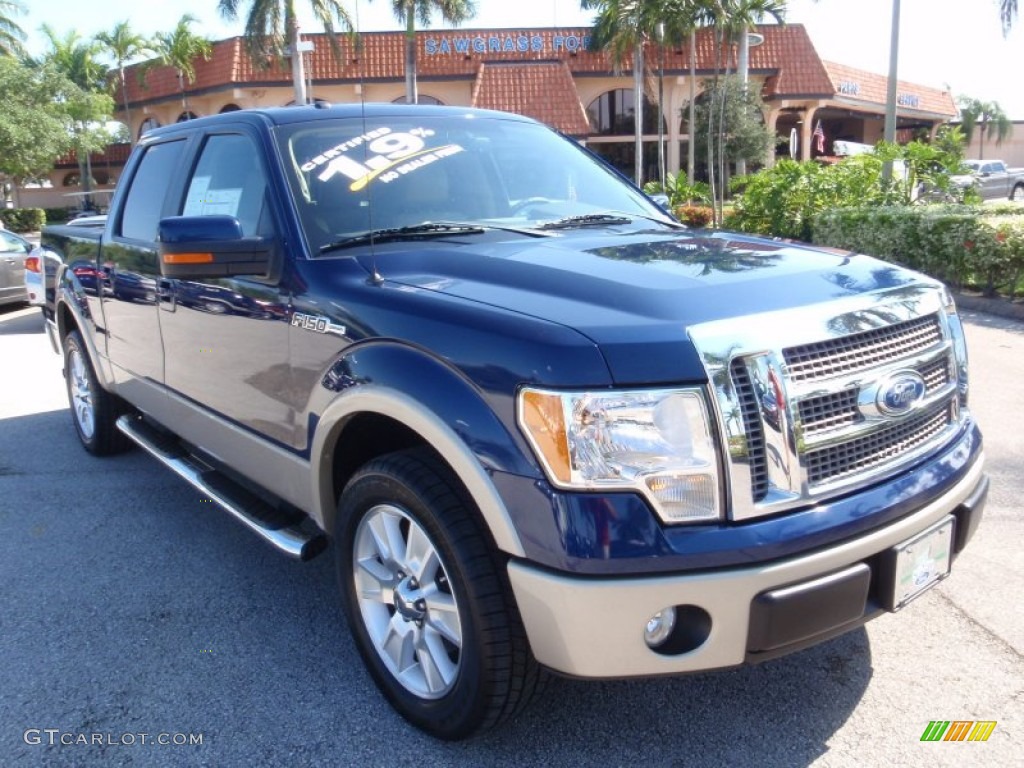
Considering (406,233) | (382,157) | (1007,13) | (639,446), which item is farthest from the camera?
(1007,13)

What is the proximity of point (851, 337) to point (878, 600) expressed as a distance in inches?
28.1

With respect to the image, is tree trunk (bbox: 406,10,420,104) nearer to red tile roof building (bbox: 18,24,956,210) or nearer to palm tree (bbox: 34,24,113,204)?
red tile roof building (bbox: 18,24,956,210)

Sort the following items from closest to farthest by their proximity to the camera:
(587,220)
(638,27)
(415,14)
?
1. (587,220)
2. (638,27)
3. (415,14)

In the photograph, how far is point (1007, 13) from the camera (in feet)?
48.7

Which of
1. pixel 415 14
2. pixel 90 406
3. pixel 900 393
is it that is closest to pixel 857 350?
pixel 900 393

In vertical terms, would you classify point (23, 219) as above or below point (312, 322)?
below

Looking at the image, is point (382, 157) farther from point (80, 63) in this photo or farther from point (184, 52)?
point (80, 63)

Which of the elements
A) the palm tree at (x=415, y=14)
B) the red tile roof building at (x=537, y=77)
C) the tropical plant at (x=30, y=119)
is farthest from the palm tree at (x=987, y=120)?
the tropical plant at (x=30, y=119)

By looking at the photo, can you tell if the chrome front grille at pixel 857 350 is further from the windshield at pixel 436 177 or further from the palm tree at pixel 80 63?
the palm tree at pixel 80 63

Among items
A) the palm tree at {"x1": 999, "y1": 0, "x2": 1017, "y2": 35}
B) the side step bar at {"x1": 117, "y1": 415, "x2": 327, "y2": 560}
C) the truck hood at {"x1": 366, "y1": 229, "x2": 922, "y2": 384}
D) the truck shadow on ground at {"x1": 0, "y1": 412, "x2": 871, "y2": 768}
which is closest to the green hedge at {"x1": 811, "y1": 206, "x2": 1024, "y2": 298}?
the palm tree at {"x1": 999, "y1": 0, "x2": 1017, "y2": 35}

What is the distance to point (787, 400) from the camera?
2145mm

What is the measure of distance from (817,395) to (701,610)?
62cm

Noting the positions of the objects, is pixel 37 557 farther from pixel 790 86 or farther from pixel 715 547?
pixel 790 86

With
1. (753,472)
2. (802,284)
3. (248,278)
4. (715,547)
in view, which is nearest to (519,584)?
(715,547)
